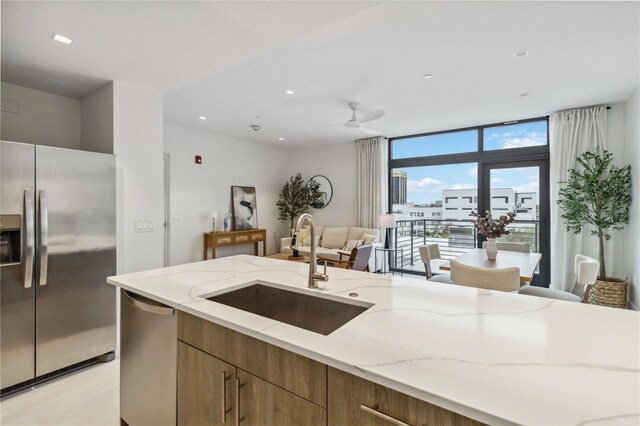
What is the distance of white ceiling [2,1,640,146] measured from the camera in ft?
6.32

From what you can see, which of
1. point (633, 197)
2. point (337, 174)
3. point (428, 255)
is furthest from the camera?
point (337, 174)

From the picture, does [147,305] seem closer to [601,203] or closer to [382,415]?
[382,415]

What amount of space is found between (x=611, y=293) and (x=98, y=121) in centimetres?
608

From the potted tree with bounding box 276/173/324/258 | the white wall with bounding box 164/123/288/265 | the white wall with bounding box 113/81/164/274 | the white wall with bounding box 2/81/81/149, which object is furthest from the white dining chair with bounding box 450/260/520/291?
the potted tree with bounding box 276/173/324/258

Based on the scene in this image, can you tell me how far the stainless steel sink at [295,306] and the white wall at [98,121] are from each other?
6.96 ft

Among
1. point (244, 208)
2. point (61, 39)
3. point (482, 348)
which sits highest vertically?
point (61, 39)

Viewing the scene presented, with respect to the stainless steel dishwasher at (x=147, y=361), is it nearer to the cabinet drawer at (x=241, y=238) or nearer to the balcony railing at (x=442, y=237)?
the cabinet drawer at (x=241, y=238)

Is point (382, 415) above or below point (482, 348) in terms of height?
below

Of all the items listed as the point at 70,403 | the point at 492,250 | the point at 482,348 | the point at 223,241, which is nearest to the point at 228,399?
the point at 482,348

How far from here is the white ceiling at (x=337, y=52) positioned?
75.8 inches

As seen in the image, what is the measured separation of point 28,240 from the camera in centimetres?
215

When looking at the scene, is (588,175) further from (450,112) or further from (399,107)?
(399,107)

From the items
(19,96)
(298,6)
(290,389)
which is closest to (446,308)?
(290,389)

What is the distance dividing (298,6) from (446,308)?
181cm
